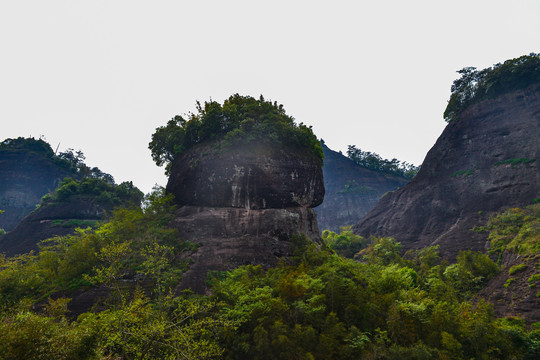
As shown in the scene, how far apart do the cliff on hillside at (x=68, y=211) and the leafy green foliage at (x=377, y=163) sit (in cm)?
6586

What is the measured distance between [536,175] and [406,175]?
167ft

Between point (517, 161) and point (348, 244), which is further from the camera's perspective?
point (348, 244)

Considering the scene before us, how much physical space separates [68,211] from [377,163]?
77.8 m

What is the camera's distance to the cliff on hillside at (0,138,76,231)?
1951 inches

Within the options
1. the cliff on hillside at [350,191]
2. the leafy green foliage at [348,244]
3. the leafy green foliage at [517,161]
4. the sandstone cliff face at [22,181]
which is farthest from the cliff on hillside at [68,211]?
the leafy green foliage at [517,161]

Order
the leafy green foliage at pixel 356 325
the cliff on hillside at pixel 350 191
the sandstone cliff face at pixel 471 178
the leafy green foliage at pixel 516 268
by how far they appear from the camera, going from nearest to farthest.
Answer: the leafy green foliage at pixel 356 325 < the leafy green foliage at pixel 516 268 < the sandstone cliff face at pixel 471 178 < the cliff on hillside at pixel 350 191

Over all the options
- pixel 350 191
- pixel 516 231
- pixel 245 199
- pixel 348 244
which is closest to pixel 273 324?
pixel 245 199

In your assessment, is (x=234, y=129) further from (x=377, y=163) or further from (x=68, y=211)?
(x=377, y=163)

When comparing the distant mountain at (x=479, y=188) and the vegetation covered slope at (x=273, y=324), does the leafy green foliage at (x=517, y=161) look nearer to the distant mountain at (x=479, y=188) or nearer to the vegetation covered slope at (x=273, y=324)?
the distant mountain at (x=479, y=188)

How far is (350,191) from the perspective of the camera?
235 ft

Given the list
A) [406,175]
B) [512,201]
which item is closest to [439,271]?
[512,201]

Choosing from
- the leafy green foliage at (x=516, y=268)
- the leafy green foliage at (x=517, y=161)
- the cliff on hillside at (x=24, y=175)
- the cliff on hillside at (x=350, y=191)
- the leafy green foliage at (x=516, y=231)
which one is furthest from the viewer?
the cliff on hillside at (x=350, y=191)

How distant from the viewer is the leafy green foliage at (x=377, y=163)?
76.2m

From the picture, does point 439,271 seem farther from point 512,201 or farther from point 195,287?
point 195,287
